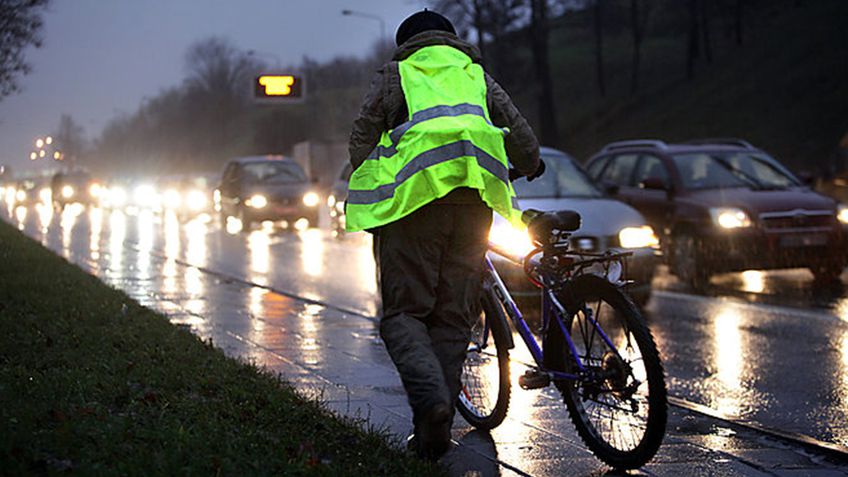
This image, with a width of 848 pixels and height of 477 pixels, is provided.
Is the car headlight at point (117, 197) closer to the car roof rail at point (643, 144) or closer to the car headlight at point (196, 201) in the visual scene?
the car headlight at point (196, 201)

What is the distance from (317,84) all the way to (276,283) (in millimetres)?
147811

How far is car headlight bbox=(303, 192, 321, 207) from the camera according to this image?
99.8 feet

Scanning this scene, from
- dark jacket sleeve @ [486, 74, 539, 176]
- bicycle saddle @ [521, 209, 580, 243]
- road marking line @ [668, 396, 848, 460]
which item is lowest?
road marking line @ [668, 396, 848, 460]

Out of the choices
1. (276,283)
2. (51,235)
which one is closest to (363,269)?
(276,283)

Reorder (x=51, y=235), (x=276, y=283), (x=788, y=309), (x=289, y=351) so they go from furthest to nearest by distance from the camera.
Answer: (x=51, y=235)
(x=276, y=283)
(x=788, y=309)
(x=289, y=351)

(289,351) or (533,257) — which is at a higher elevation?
(533,257)

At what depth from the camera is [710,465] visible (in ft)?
19.0

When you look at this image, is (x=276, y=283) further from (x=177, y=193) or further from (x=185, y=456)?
(x=177, y=193)

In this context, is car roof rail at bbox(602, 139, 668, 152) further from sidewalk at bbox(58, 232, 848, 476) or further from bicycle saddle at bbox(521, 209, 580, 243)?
bicycle saddle at bbox(521, 209, 580, 243)

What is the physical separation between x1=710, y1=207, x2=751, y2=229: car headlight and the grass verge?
7.74m

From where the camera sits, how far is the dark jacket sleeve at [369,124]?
5.47 meters

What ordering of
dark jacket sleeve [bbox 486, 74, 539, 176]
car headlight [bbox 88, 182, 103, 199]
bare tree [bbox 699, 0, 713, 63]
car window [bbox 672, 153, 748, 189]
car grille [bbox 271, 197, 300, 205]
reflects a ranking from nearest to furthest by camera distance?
dark jacket sleeve [bbox 486, 74, 539, 176]
car window [bbox 672, 153, 748, 189]
car grille [bbox 271, 197, 300, 205]
car headlight [bbox 88, 182, 103, 199]
bare tree [bbox 699, 0, 713, 63]

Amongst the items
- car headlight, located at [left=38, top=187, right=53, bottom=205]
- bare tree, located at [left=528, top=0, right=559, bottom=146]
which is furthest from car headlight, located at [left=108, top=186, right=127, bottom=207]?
bare tree, located at [left=528, top=0, right=559, bottom=146]

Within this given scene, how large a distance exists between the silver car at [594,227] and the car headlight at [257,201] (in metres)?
→ 16.3
